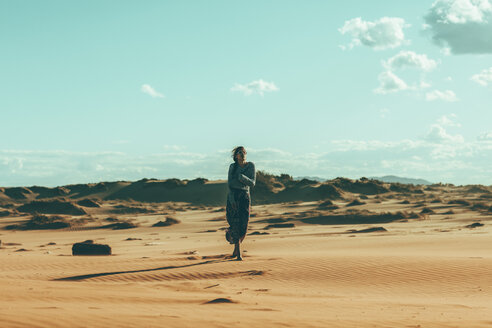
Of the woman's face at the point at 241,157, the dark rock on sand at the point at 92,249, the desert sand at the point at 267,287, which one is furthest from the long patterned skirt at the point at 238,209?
the dark rock on sand at the point at 92,249

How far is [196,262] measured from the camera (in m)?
12.3

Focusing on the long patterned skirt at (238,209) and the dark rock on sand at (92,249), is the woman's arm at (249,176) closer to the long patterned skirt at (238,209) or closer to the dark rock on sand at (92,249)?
the long patterned skirt at (238,209)

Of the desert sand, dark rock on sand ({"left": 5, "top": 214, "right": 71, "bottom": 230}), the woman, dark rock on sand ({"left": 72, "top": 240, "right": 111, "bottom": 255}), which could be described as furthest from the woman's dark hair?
dark rock on sand ({"left": 5, "top": 214, "right": 71, "bottom": 230})

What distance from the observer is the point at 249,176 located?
38.1ft

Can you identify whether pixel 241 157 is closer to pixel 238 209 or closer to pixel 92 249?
pixel 238 209

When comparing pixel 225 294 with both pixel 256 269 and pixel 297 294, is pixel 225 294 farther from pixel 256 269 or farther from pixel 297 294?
pixel 256 269

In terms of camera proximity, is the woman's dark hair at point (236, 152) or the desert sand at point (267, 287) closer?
the desert sand at point (267, 287)

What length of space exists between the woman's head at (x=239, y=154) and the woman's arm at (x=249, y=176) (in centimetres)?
22

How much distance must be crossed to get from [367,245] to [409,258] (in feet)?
16.1

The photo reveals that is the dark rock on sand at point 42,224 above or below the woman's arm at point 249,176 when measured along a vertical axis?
below

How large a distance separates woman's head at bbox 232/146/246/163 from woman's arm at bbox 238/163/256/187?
224 millimetres

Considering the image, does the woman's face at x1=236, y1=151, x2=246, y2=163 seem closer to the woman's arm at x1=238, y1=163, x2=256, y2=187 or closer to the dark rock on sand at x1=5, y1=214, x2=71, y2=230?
the woman's arm at x1=238, y1=163, x2=256, y2=187

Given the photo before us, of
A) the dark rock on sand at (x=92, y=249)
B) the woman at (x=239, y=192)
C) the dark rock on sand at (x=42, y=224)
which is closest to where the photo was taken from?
the woman at (x=239, y=192)

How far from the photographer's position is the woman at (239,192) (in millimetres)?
11609
